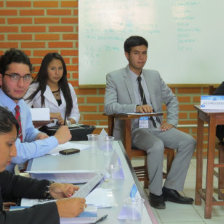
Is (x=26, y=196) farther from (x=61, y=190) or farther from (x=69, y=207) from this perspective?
(x=69, y=207)

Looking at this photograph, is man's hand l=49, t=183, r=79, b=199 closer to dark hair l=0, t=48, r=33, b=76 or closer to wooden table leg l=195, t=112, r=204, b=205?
dark hair l=0, t=48, r=33, b=76

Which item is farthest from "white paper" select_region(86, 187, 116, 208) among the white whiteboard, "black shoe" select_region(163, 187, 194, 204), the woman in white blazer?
A: the white whiteboard

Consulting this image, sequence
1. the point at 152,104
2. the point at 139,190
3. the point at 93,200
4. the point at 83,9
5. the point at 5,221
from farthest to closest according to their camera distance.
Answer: the point at 83,9, the point at 152,104, the point at 139,190, the point at 93,200, the point at 5,221

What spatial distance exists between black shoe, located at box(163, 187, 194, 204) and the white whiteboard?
142cm

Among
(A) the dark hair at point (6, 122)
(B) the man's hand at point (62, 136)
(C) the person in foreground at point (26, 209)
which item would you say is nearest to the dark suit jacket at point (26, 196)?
(C) the person in foreground at point (26, 209)

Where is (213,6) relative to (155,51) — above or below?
above

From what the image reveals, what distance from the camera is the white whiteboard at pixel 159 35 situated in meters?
4.40

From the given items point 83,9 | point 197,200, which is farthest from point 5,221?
point 83,9

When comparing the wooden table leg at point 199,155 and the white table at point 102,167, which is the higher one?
the white table at point 102,167

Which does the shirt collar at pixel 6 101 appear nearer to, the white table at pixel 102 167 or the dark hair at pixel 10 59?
the dark hair at pixel 10 59

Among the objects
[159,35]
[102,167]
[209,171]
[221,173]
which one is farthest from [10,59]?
[159,35]

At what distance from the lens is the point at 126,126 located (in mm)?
3453

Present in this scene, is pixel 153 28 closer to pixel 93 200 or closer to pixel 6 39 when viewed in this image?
pixel 6 39

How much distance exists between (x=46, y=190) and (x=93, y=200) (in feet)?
0.68
